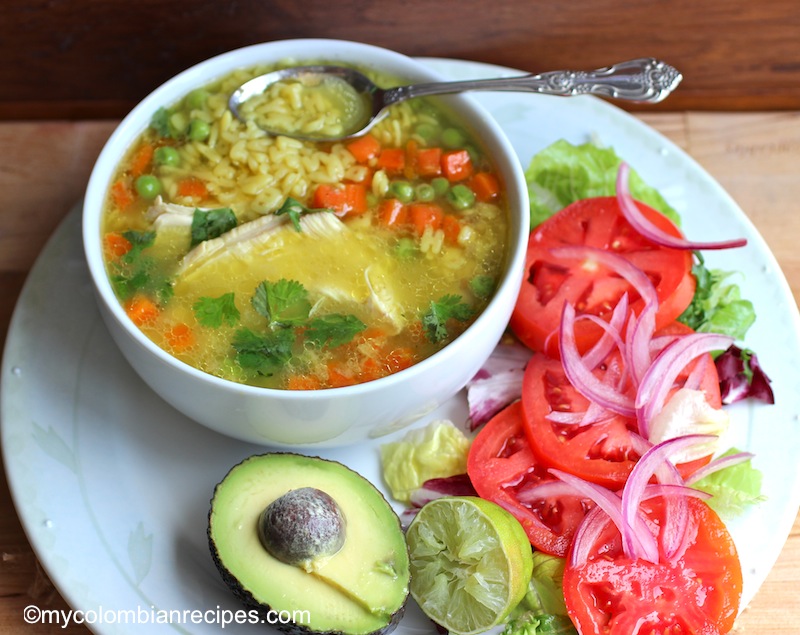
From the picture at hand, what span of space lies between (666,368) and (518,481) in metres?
0.58

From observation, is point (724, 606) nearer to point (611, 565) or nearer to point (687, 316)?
point (611, 565)

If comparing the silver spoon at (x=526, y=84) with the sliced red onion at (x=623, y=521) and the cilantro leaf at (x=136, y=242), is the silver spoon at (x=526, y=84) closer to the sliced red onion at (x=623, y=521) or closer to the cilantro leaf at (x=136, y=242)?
the cilantro leaf at (x=136, y=242)

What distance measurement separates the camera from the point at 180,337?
8.76 feet

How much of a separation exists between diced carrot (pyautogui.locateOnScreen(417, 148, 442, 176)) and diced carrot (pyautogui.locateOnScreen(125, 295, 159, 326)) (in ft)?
3.19

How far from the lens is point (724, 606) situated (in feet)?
8.22

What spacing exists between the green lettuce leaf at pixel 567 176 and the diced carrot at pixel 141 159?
139 cm

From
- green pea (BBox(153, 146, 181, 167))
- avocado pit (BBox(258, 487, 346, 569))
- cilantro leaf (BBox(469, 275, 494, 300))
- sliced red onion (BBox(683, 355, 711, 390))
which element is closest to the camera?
avocado pit (BBox(258, 487, 346, 569))

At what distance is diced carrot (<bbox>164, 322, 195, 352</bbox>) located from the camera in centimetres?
266

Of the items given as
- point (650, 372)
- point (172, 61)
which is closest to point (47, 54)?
point (172, 61)

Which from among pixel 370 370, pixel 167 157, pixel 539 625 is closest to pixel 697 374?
pixel 539 625

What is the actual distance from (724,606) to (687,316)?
1.04m

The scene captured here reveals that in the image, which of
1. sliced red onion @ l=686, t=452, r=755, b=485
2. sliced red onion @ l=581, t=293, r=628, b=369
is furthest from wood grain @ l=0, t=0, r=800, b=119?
sliced red onion @ l=686, t=452, r=755, b=485

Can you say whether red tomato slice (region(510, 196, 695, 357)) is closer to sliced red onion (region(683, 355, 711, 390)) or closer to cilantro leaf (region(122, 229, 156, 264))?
sliced red onion (region(683, 355, 711, 390))

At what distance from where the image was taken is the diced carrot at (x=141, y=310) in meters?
2.69
